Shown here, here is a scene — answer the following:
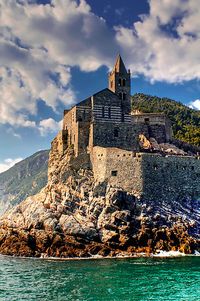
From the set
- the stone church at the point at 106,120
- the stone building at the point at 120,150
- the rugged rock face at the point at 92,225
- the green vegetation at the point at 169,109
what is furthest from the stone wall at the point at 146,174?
the green vegetation at the point at 169,109

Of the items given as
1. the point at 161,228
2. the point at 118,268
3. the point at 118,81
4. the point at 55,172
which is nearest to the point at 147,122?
the point at 118,81

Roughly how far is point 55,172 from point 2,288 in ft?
92.0

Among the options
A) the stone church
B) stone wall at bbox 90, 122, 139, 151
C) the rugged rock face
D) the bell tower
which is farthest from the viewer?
the bell tower

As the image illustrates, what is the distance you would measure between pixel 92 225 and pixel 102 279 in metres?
15.3

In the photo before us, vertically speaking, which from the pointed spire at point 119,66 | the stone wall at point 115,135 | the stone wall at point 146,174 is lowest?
the stone wall at point 146,174

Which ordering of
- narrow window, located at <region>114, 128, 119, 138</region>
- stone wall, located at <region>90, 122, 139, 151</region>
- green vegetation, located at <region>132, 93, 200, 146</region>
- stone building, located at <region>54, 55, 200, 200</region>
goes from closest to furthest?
1. stone building, located at <region>54, 55, 200, 200</region>
2. stone wall, located at <region>90, 122, 139, 151</region>
3. narrow window, located at <region>114, 128, 119, 138</region>
4. green vegetation, located at <region>132, 93, 200, 146</region>

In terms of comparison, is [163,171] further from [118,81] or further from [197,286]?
[197,286]

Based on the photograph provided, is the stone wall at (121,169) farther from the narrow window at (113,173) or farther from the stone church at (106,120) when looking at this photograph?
the stone church at (106,120)

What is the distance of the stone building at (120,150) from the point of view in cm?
5206

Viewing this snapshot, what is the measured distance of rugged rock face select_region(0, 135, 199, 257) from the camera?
151 feet

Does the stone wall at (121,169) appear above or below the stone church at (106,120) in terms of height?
below

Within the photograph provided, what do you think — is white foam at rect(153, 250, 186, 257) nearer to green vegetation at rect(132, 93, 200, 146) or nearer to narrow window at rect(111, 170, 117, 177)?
narrow window at rect(111, 170, 117, 177)

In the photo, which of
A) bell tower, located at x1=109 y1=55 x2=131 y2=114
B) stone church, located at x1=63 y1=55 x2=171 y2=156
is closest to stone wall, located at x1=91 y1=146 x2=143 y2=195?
stone church, located at x1=63 y1=55 x2=171 y2=156

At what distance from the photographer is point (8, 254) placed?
47.2m
